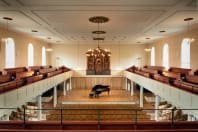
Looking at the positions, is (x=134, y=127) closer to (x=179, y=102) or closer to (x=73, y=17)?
(x=179, y=102)

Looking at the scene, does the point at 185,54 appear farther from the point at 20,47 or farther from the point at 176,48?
the point at 20,47

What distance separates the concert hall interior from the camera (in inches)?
236

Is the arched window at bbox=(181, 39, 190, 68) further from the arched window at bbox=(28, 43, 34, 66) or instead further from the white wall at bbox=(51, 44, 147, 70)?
the arched window at bbox=(28, 43, 34, 66)

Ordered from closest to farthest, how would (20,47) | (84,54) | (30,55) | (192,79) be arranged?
1. (192,79)
2. (20,47)
3. (30,55)
4. (84,54)

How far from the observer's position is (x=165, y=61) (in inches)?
661

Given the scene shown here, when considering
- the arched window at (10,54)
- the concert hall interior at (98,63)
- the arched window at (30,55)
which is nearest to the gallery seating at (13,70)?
the concert hall interior at (98,63)

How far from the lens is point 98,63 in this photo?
23.0m

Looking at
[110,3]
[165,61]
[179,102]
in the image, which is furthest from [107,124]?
[165,61]

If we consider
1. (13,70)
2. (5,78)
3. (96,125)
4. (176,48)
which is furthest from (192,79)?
(13,70)

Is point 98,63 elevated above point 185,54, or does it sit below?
below

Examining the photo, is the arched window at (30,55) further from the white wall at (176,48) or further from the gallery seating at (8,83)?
the white wall at (176,48)

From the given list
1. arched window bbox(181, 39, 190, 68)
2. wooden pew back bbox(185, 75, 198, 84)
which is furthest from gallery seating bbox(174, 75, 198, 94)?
arched window bbox(181, 39, 190, 68)

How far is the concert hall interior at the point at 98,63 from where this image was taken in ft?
19.7

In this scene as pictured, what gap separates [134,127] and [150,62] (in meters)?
17.1
